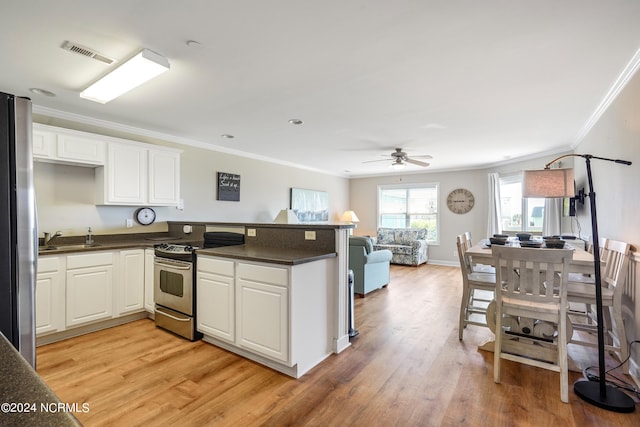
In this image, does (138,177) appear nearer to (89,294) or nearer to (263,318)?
(89,294)

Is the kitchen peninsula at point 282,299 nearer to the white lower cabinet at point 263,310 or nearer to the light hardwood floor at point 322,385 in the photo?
the white lower cabinet at point 263,310

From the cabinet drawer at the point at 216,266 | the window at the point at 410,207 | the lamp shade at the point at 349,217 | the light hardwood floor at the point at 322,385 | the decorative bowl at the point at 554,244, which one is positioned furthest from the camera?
the lamp shade at the point at 349,217

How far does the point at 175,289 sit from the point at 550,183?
390 cm

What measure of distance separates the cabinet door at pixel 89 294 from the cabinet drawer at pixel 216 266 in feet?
3.83

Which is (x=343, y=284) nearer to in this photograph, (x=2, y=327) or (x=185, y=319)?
(x=185, y=319)

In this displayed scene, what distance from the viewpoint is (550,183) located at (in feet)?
10.1

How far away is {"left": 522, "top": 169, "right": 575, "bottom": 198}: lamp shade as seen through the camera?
9.98ft

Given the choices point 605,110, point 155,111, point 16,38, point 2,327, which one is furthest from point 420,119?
point 2,327

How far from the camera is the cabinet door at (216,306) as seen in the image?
2.60m

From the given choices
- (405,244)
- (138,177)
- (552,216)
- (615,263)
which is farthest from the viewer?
(405,244)

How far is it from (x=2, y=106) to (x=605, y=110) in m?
4.66

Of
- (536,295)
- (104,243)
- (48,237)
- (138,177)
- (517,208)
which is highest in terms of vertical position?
(138,177)

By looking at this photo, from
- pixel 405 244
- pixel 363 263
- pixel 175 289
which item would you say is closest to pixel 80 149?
pixel 175 289

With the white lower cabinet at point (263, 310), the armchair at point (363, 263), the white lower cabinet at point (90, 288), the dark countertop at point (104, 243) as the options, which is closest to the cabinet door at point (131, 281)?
Result: the white lower cabinet at point (90, 288)
